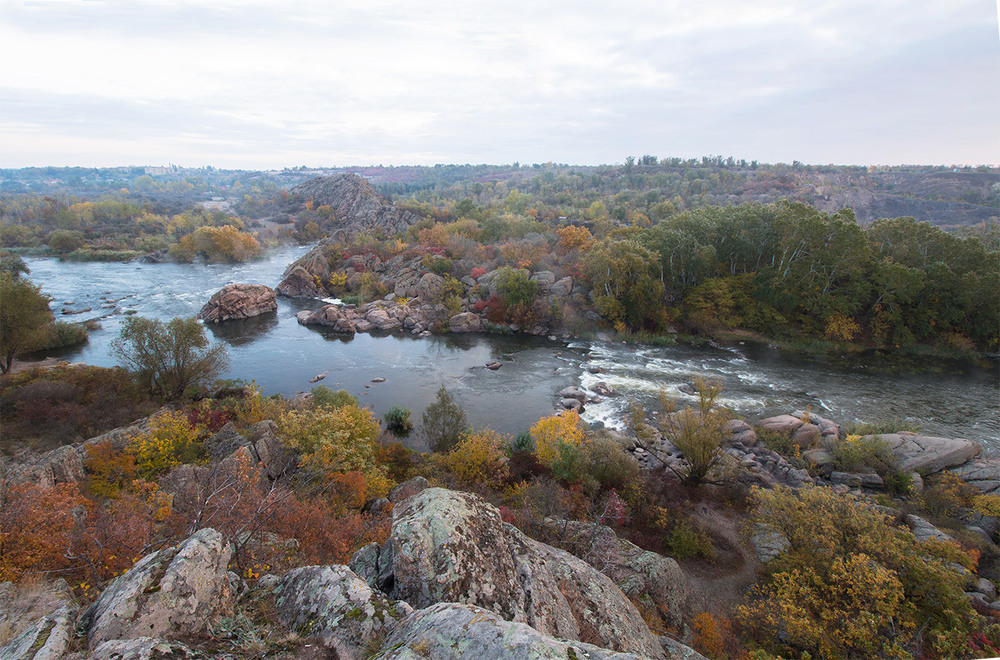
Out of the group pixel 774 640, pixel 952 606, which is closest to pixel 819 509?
pixel 952 606

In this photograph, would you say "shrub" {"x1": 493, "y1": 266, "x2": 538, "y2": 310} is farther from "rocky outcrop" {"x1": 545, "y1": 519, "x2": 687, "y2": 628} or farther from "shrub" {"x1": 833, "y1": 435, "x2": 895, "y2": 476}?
"rocky outcrop" {"x1": 545, "y1": 519, "x2": 687, "y2": 628}

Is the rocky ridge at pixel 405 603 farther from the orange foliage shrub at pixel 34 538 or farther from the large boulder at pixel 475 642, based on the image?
the orange foliage shrub at pixel 34 538

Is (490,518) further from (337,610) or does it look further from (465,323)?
(465,323)

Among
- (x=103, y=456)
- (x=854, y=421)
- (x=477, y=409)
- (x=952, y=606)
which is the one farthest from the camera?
(x=477, y=409)

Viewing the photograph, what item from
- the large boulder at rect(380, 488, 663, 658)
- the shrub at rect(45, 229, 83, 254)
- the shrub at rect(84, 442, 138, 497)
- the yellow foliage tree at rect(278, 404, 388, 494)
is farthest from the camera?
the shrub at rect(45, 229, 83, 254)

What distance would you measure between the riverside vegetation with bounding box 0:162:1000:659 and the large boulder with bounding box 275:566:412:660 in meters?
0.03

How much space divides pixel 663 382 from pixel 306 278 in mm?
48472

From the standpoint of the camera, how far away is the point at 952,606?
10984 millimetres

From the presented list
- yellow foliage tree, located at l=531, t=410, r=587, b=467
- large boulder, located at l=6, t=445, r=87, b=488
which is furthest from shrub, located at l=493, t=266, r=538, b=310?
large boulder, located at l=6, t=445, r=87, b=488

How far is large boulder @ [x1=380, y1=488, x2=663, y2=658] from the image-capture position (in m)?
6.46

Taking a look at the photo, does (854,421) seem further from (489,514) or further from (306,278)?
(306,278)

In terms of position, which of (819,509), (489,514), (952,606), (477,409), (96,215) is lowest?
(477,409)

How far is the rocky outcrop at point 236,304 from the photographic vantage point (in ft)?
158

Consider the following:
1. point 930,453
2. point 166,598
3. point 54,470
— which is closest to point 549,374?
point 930,453
